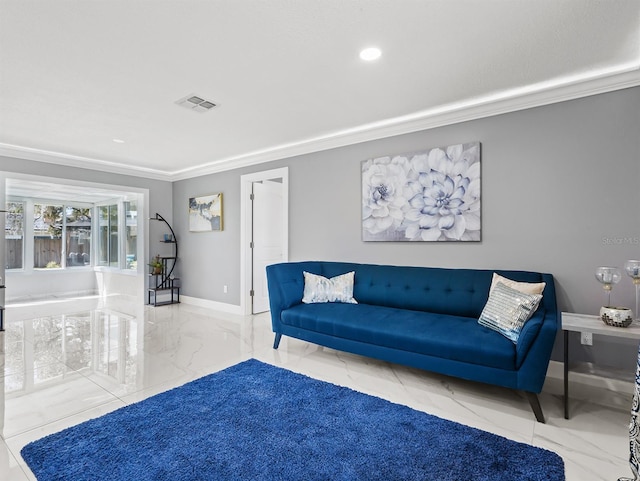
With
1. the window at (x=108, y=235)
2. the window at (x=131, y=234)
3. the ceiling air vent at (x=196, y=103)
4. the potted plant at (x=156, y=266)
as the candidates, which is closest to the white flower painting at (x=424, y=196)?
the ceiling air vent at (x=196, y=103)

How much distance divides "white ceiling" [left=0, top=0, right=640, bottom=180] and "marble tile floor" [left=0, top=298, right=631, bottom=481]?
2429 millimetres

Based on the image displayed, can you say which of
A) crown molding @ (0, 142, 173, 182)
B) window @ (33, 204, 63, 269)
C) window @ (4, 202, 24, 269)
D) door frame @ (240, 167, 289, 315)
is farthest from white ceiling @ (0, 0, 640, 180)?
window @ (33, 204, 63, 269)

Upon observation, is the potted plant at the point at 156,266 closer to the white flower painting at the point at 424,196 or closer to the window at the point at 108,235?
the window at the point at 108,235

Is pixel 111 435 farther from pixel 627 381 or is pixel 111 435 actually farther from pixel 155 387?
pixel 627 381

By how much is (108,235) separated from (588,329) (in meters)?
8.85

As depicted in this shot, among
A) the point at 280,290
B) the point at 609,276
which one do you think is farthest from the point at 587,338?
the point at 280,290

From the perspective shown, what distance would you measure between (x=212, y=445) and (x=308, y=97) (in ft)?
9.03

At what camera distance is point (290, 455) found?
184cm

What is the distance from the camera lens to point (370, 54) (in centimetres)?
238

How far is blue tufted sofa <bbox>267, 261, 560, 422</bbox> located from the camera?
7.34 ft

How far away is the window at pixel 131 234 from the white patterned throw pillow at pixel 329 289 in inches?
187

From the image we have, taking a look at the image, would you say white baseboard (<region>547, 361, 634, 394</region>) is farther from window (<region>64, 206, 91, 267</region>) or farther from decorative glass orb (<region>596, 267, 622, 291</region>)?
window (<region>64, 206, 91, 267</region>)

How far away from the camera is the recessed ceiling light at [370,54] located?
2.31 metres

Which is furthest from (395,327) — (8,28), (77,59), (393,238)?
(8,28)
